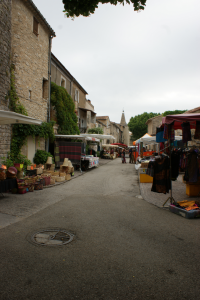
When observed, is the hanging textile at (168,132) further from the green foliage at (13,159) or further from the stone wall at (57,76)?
the stone wall at (57,76)

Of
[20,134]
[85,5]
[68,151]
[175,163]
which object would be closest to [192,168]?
[175,163]

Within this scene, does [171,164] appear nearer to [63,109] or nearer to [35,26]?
[35,26]

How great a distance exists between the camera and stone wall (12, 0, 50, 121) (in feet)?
36.4

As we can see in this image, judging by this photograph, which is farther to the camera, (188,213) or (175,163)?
(175,163)

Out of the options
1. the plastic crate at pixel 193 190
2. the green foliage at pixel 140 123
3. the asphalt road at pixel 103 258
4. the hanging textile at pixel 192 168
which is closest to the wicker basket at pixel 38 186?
the asphalt road at pixel 103 258

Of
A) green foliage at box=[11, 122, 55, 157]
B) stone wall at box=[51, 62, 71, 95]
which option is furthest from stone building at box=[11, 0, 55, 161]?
stone wall at box=[51, 62, 71, 95]

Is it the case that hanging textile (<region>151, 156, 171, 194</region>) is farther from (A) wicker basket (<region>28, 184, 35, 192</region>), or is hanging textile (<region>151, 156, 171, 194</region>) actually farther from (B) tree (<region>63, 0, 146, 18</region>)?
(A) wicker basket (<region>28, 184, 35, 192</region>)

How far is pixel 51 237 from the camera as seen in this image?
160 inches

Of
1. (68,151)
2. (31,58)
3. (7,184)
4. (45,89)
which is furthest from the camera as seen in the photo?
(68,151)

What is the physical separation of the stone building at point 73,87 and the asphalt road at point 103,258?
48.5 feet

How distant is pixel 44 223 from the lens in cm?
484

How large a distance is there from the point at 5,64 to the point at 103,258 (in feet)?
31.6

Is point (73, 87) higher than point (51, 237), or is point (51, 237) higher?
point (73, 87)

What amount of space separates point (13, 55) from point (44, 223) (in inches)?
375
